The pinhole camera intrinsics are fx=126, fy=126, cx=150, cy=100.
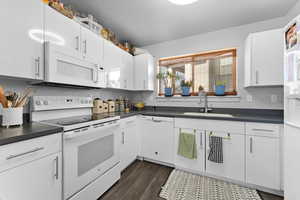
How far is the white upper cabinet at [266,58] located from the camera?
66.6 inches

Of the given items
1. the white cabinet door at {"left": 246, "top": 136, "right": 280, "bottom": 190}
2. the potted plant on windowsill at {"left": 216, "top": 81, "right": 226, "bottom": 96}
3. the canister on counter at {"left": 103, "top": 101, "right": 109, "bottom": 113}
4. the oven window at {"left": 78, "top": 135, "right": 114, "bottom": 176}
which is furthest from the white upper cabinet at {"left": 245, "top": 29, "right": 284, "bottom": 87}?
the canister on counter at {"left": 103, "top": 101, "right": 109, "bottom": 113}

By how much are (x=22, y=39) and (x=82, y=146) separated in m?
1.12

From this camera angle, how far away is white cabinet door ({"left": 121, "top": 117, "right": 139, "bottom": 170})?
6.49 feet

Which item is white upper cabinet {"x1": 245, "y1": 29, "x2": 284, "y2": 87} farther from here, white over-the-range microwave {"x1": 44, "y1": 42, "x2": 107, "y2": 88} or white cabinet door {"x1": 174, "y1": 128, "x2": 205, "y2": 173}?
white over-the-range microwave {"x1": 44, "y1": 42, "x2": 107, "y2": 88}

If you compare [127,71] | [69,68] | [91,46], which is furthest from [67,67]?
[127,71]

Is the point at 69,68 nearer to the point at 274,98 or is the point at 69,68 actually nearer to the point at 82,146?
the point at 82,146

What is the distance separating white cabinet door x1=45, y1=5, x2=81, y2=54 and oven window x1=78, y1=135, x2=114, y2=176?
3.76 ft

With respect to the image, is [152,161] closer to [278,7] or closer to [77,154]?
[77,154]

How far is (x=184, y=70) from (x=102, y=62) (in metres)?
1.69

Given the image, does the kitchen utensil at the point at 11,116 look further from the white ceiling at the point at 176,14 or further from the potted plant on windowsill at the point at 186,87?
the potted plant on windowsill at the point at 186,87

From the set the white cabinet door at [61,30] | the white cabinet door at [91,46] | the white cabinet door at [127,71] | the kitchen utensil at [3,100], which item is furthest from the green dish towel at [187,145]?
the kitchen utensil at [3,100]

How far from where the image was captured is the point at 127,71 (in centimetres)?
259

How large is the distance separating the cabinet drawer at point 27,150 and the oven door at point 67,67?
63 cm

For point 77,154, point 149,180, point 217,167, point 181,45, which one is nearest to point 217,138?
point 217,167
